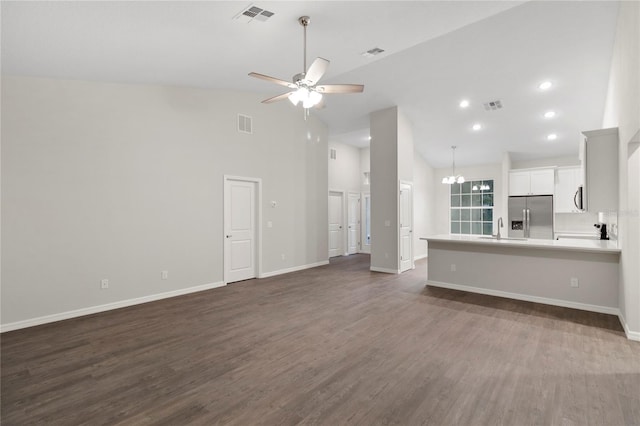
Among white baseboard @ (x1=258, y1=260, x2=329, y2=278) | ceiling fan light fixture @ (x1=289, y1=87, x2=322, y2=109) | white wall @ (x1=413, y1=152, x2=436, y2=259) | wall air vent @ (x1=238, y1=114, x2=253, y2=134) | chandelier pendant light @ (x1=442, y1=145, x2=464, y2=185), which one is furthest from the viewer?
white wall @ (x1=413, y1=152, x2=436, y2=259)

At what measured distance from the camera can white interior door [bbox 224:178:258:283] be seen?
5930 millimetres

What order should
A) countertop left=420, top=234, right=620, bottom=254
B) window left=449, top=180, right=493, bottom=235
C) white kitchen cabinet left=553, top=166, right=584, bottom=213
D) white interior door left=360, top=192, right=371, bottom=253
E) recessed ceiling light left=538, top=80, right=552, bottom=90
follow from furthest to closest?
white interior door left=360, top=192, right=371, bottom=253
window left=449, top=180, right=493, bottom=235
white kitchen cabinet left=553, top=166, right=584, bottom=213
recessed ceiling light left=538, top=80, right=552, bottom=90
countertop left=420, top=234, right=620, bottom=254

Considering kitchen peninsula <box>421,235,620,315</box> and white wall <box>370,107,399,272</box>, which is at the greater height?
white wall <box>370,107,399,272</box>

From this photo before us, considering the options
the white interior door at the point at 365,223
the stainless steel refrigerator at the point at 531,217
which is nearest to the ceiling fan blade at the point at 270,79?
the white interior door at the point at 365,223

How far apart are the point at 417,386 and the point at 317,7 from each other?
3.54 meters

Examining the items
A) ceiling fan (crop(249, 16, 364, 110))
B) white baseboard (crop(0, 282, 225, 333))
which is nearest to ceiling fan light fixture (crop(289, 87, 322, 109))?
ceiling fan (crop(249, 16, 364, 110))

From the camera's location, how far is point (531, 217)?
8.06 meters

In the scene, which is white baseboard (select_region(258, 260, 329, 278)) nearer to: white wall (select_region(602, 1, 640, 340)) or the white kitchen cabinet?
white wall (select_region(602, 1, 640, 340))

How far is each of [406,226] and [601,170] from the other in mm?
3743

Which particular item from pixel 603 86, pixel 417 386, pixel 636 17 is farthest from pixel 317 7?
pixel 603 86

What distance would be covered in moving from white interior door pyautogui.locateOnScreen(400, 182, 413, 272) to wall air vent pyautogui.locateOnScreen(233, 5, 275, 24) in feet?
15.4

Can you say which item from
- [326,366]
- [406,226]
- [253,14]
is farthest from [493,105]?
[326,366]

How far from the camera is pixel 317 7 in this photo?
3.08 metres

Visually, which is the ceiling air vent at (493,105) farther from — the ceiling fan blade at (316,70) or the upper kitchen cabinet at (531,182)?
the ceiling fan blade at (316,70)
